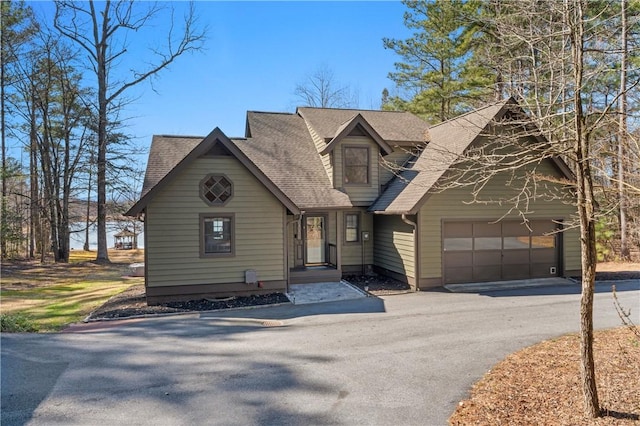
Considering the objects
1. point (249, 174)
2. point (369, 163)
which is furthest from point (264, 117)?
point (249, 174)

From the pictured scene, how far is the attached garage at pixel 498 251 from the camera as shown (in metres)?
13.6

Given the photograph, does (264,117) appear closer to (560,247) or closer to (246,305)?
(246,305)

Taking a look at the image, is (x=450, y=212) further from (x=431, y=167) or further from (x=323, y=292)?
(x=323, y=292)

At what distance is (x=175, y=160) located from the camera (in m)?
14.3

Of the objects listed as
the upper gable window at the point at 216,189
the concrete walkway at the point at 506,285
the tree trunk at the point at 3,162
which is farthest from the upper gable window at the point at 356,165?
the tree trunk at the point at 3,162

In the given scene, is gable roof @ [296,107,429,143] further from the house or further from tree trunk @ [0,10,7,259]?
tree trunk @ [0,10,7,259]

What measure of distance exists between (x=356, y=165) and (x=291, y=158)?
9.42 ft

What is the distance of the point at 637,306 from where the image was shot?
34.3ft

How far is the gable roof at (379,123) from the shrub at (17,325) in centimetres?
1158

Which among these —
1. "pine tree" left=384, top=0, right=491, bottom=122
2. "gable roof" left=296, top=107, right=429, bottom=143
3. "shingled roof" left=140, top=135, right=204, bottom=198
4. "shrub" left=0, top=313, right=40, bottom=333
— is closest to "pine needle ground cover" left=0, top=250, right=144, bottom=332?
"shrub" left=0, top=313, right=40, bottom=333

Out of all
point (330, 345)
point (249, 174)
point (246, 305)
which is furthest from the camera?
point (249, 174)

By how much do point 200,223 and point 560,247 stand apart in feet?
42.6

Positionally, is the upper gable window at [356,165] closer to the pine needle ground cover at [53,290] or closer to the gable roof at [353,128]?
the gable roof at [353,128]

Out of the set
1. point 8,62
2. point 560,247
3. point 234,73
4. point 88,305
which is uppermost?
point 8,62
